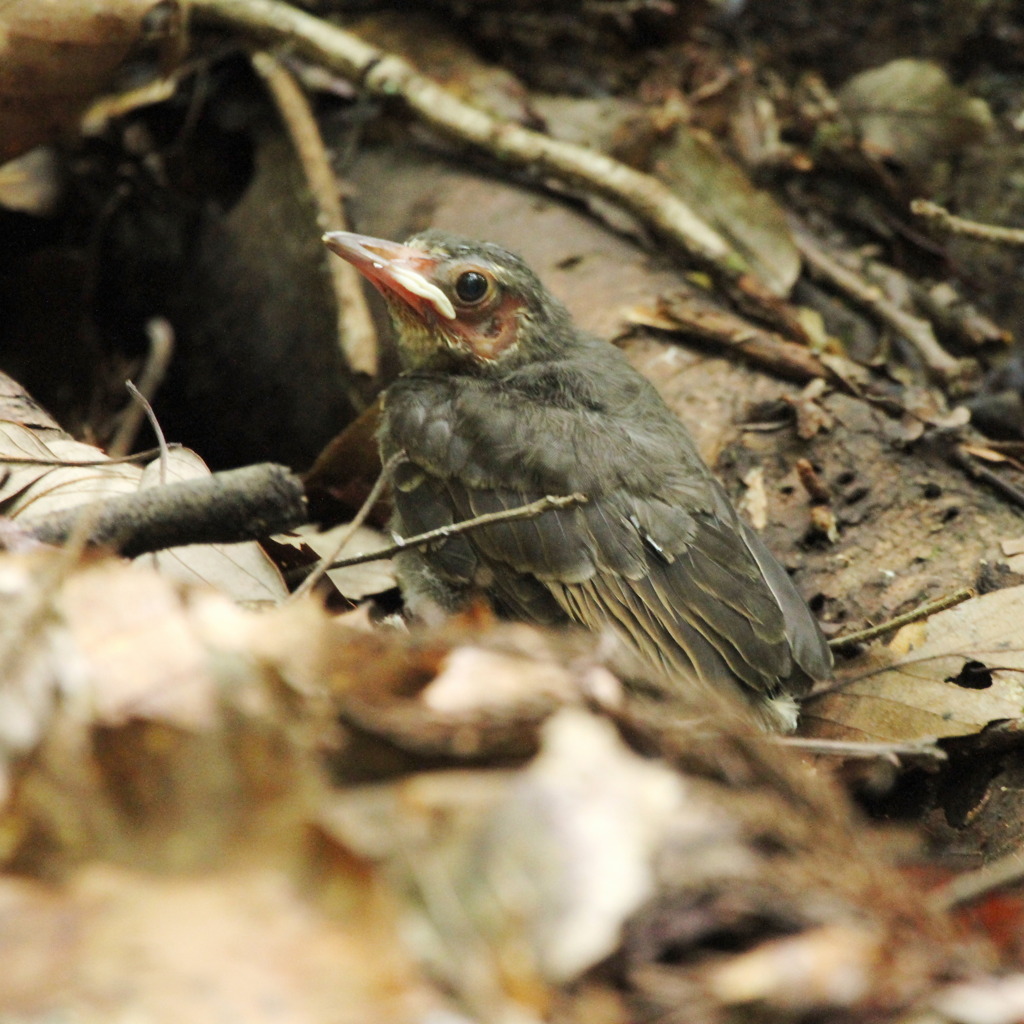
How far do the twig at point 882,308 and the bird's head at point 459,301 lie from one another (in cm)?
127

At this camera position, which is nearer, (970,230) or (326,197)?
(970,230)

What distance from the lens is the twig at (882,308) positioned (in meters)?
3.67

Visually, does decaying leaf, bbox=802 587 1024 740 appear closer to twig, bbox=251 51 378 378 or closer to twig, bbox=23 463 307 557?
twig, bbox=23 463 307 557

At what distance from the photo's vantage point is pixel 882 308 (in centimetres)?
383

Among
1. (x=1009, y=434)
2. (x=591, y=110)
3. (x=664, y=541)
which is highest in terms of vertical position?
(x=591, y=110)

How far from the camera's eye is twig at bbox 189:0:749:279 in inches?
146

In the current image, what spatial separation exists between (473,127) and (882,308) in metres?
1.50

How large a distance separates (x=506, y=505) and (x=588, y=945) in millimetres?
1691

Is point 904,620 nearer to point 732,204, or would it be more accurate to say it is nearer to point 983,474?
point 983,474

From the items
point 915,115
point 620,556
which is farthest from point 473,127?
point 620,556

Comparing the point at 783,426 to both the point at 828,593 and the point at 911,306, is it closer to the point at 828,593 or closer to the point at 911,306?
the point at 828,593

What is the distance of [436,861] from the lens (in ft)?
3.52

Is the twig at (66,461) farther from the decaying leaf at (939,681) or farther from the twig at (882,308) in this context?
the twig at (882,308)

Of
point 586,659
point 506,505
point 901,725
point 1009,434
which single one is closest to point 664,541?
point 506,505
